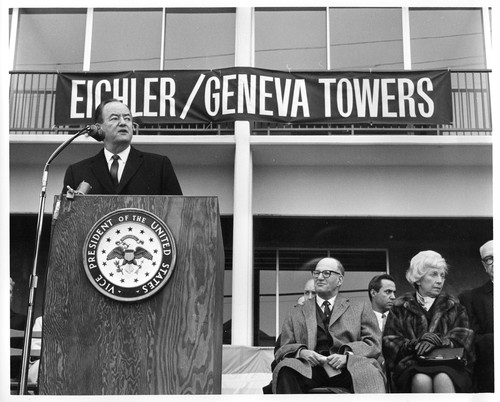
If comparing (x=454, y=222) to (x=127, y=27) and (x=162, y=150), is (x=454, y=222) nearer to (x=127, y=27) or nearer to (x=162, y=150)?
(x=162, y=150)

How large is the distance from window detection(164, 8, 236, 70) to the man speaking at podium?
192 cm

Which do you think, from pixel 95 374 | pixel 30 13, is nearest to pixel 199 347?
pixel 95 374

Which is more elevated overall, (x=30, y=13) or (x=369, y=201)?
(x=30, y=13)

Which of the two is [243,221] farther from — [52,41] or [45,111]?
[52,41]

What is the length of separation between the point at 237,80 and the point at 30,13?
120cm

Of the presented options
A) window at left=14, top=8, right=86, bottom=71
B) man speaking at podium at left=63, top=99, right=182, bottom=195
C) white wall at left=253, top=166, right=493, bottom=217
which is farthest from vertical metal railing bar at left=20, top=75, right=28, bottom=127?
man speaking at podium at left=63, top=99, right=182, bottom=195

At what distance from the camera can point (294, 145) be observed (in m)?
5.31

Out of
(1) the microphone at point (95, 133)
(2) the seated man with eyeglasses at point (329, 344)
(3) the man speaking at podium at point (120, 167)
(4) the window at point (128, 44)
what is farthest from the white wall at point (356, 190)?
(1) the microphone at point (95, 133)

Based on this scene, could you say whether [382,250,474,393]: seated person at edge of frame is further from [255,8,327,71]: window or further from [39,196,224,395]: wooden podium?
[255,8,327,71]: window

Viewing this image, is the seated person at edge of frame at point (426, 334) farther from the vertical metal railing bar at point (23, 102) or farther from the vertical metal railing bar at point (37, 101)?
the vertical metal railing bar at point (23, 102)

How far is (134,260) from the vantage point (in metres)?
2.26

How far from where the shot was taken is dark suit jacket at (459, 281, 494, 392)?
10.1 feet

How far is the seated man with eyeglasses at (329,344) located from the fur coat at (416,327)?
131 millimetres
